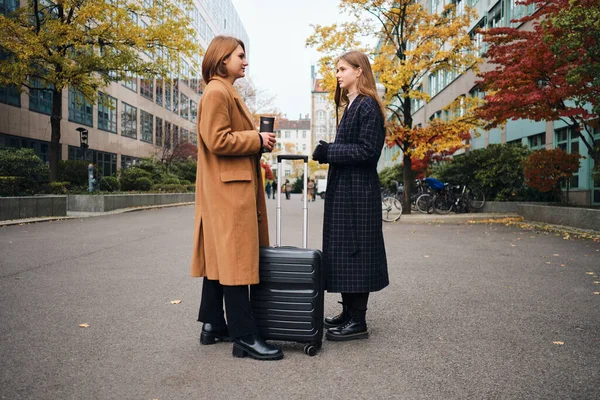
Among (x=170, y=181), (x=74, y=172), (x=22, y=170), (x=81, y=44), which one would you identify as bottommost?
(x=170, y=181)

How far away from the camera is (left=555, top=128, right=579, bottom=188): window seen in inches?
721

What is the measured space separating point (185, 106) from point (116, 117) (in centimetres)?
1791

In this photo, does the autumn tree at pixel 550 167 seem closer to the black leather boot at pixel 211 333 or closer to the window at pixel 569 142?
the window at pixel 569 142

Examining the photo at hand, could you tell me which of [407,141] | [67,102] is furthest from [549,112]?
[67,102]

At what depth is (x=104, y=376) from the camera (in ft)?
10.0

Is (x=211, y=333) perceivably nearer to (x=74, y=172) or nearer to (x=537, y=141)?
(x=537, y=141)

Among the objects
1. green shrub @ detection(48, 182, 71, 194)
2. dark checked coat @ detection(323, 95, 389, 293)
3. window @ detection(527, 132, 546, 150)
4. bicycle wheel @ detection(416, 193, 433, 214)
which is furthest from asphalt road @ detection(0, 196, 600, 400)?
window @ detection(527, 132, 546, 150)

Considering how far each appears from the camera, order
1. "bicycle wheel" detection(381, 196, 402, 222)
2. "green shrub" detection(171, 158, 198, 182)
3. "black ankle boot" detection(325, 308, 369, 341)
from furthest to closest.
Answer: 1. "green shrub" detection(171, 158, 198, 182)
2. "bicycle wheel" detection(381, 196, 402, 222)
3. "black ankle boot" detection(325, 308, 369, 341)

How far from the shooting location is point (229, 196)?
11.1 feet

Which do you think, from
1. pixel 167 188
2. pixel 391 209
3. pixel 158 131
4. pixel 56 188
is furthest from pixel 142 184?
pixel 158 131

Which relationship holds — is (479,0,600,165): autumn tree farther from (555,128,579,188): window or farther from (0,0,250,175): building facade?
(0,0,250,175): building facade

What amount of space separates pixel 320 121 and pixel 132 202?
96.6 meters

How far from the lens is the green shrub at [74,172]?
83.1ft

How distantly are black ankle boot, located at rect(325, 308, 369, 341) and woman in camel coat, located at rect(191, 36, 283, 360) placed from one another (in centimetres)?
55
